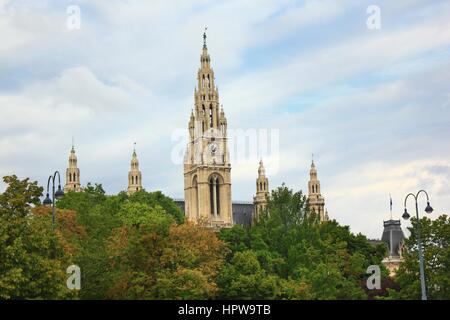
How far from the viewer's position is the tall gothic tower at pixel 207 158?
157125mm

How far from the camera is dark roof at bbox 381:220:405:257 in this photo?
521 ft

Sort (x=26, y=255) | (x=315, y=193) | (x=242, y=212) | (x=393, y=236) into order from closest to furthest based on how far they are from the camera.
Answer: (x=26, y=255)
(x=393, y=236)
(x=242, y=212)
(x=315, y=193)

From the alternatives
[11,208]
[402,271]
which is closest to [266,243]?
[402,271]

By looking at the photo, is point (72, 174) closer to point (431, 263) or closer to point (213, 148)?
point (213, 148)

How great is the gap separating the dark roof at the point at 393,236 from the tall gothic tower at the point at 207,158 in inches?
1177

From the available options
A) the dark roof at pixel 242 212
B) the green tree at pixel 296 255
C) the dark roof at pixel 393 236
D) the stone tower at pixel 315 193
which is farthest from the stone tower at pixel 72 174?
the green tree at pixel 296 255

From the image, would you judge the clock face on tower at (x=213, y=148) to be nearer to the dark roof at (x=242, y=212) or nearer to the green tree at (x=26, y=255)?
the dark roof at (x=242, y=212)

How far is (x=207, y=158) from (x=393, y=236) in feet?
123

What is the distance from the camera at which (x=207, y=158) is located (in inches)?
6230

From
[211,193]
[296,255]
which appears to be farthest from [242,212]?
[296,255]

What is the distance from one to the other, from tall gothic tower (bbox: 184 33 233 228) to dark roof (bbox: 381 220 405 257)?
29.9 metres

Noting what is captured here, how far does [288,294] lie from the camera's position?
198ft

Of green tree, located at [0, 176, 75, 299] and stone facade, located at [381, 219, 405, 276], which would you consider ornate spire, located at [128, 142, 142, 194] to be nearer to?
stone facade, located at [381, 219, 405, 276]

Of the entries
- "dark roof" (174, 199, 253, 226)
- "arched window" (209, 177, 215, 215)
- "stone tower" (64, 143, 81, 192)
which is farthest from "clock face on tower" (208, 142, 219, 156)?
"stone tower" (64, 143, 81, 192)
